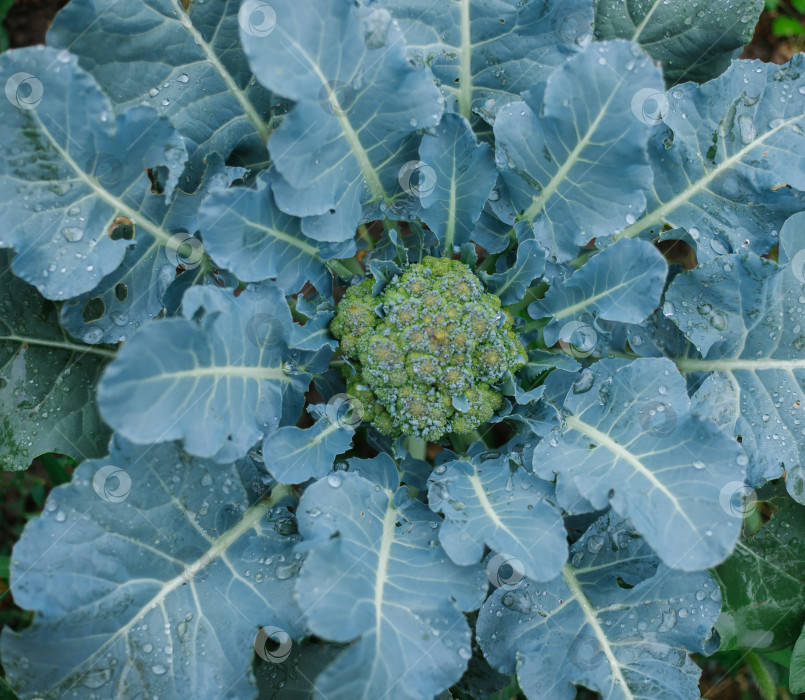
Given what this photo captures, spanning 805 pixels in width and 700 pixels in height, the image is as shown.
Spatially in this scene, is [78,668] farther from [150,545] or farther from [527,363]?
[527,363]

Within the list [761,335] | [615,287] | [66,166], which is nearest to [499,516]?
[615,287]

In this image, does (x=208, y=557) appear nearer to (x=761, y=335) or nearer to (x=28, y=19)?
(x=761, y=335)

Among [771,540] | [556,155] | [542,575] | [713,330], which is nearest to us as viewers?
[542,575]

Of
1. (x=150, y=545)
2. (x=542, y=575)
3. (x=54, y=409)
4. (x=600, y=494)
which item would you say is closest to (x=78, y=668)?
(x=150, y=545)

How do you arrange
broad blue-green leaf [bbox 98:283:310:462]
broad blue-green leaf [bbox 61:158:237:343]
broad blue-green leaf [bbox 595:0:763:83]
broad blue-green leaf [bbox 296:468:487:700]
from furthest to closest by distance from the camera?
broad blue-green leaf [bbox 595:0:763:83] → broad blue-green leaf [bbox 61:158:237:343] → broad blue-green leaf [bbox 296:468:487:700] → broad blue-green leaf [bbox 98:283:310:462]

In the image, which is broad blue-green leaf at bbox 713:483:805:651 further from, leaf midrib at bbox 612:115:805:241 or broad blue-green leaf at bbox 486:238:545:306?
broad blue-green leaf at bbox 486:238:545:306

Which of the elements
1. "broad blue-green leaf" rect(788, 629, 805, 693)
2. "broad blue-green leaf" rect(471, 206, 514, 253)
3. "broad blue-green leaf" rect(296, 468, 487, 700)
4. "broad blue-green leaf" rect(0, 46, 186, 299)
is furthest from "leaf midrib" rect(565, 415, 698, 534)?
"broad blue-green leaf" rect(0, 46, 186, 299)
